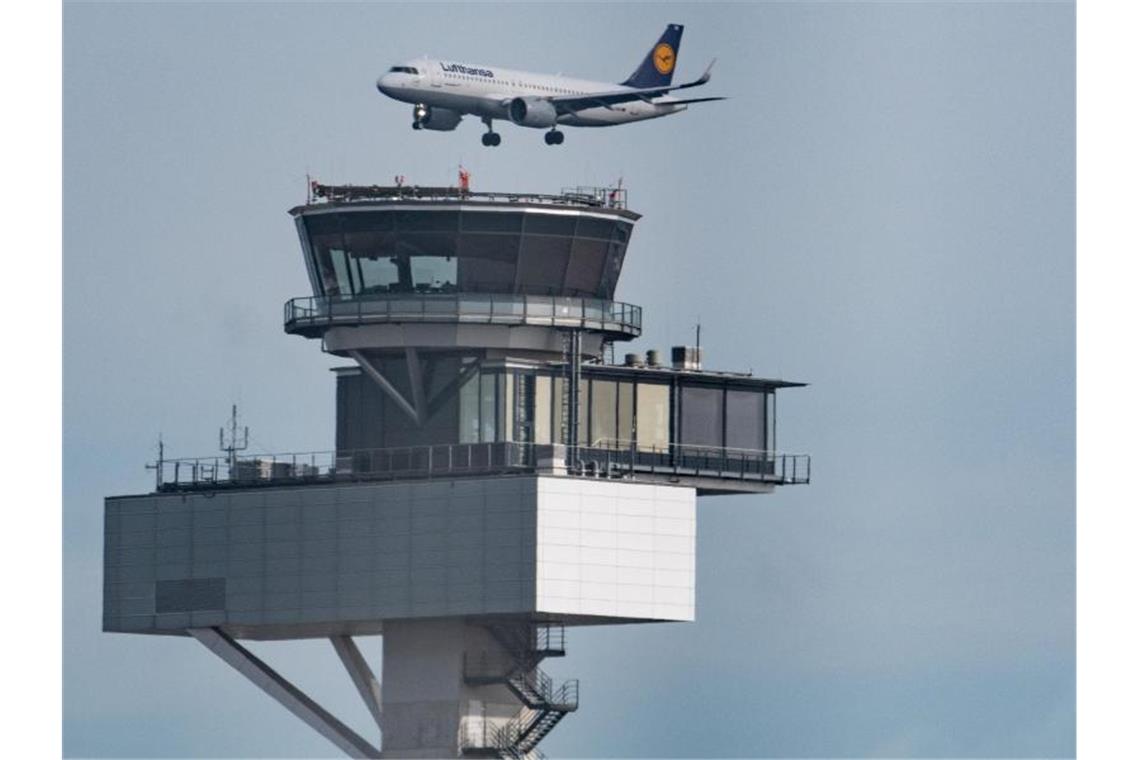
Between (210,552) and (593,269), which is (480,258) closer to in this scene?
(593,269)

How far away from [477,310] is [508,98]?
20716mm

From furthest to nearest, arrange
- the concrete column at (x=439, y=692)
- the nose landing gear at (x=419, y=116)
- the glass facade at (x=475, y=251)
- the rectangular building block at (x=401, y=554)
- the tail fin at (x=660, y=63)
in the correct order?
the tail fin at (x=660, y=63), the nose landing gear at (x=419, y=116), the glass facade at (x=475, y=251), the concrete column at (x=439, y=692), the rectangular building block at (x=401, y=554)

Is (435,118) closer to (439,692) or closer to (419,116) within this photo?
(419,116)

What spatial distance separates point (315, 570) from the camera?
6166 inches

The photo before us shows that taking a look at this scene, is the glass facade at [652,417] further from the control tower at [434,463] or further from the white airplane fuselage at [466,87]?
the white airplane fuselage at [466,87]

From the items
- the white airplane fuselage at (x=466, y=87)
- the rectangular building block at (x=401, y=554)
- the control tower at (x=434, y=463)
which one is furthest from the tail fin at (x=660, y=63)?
the rectangular building block at (x=401, y=554)

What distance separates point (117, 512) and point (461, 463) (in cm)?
1614

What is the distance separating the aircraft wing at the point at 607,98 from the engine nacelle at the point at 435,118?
17.2 feet

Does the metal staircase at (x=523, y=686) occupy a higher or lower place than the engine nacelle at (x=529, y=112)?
lower

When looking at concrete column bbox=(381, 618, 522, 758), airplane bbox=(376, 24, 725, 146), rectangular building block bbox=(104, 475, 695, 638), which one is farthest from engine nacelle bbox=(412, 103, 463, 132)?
concrete column bbox=(381, 618, 522, 758)

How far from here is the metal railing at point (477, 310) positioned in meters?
159

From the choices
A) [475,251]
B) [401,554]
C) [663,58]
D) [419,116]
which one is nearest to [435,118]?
[419,116]

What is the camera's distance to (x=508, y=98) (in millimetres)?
177500

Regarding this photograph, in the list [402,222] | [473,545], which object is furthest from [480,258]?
[473,545]
